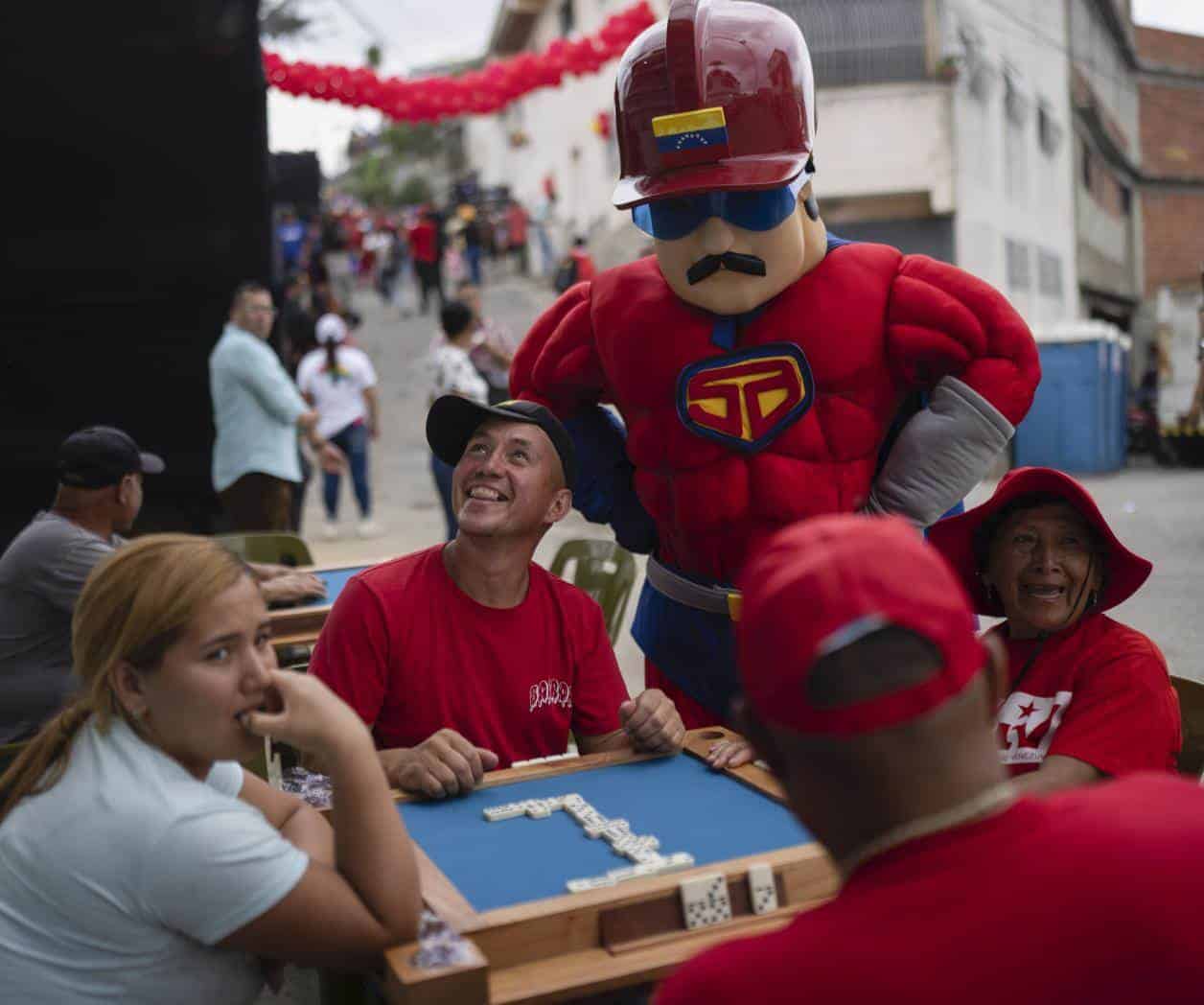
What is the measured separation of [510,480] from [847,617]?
1.73 meters

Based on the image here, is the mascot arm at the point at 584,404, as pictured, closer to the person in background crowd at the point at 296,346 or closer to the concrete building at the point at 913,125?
the person in background crowd at the point at 296,346

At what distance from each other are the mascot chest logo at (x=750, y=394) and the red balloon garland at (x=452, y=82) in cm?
711

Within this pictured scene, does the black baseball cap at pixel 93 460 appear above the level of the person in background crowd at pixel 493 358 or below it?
below

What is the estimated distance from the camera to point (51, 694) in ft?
10.7

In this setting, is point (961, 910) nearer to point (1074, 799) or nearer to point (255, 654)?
point (1074, 799)

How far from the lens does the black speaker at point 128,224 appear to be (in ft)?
21.2

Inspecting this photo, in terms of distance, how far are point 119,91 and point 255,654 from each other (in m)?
5.75

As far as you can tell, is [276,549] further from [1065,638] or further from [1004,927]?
[1004,927]

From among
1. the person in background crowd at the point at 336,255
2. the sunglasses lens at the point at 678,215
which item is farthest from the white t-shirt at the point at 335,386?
the person in background crowd at the point at 336,255

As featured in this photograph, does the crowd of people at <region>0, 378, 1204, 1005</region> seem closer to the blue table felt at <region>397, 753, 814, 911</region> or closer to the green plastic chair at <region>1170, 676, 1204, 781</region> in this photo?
the blue table felt at <region>397, 753, 814, 911</region>

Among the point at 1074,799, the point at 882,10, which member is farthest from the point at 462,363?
the point at 882,10

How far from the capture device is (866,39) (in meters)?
14.0

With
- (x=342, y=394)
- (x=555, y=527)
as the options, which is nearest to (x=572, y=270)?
(x=555, y=527)

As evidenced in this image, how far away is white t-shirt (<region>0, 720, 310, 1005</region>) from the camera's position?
1554 mm
